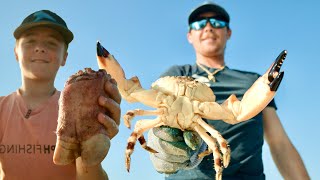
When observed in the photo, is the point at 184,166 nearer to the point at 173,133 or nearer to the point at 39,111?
the point at 173,133

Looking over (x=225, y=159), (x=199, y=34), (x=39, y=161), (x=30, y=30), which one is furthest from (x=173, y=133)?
(x=199, y=34)

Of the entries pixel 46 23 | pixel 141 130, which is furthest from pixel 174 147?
pixel 46 23

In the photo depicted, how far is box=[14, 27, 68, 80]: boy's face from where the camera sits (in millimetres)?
3680

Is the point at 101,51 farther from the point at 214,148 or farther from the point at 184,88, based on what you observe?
the point at 214,148

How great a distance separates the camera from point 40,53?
3.67 meters

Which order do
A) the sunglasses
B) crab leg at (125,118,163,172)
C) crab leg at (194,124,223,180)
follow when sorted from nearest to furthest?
crab leg at (194,124,223,180) < crab leg at (125,118,163,172) < the sunglasses

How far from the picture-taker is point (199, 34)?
5145 mm

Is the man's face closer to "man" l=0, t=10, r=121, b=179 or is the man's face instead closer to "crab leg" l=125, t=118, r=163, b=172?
"man" l=0, t=10, r=121, b=179

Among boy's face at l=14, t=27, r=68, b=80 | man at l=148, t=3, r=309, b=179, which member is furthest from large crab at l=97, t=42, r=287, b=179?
boy's face at l=14, t=27, r=68, b=80

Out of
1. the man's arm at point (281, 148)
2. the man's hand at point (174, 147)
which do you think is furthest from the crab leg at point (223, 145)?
the man's arm at point (281, 148)

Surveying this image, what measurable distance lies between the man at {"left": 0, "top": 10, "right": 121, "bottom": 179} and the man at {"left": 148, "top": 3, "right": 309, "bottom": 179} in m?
0.78

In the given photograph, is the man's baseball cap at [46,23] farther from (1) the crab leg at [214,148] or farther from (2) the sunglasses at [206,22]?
(2) the sunglasses at [206,22]

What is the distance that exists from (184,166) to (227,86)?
1.38 meters

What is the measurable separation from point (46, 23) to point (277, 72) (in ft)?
6.26
